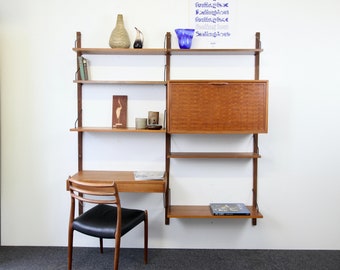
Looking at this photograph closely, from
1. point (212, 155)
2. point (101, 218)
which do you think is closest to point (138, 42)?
point (212, 155)

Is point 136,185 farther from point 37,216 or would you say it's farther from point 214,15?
point 214,15

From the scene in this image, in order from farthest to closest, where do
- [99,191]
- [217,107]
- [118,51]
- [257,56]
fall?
[257,56] → [118,51] → [217,107] → [99,191]

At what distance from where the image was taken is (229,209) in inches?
102

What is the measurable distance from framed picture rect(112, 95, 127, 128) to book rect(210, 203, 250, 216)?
1.07 metres

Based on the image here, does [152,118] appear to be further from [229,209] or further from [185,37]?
[229,209]

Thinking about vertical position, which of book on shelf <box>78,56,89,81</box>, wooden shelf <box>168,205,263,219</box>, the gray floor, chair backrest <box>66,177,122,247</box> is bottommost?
the gray floor

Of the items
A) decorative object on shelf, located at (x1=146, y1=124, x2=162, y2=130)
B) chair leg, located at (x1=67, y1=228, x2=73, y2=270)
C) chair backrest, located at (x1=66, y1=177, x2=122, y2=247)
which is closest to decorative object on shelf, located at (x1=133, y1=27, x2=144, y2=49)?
decorative object on shelf, located at (x1=146, y1=124, x2=162, y2=130)

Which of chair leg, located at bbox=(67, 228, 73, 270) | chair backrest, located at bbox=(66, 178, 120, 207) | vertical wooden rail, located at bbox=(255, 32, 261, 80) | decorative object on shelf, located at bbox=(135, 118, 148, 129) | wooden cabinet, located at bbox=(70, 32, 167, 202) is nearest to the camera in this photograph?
chair backrest, located at bbox=(66, 178, 120, 207)

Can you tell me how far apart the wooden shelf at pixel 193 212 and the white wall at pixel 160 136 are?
0.09m

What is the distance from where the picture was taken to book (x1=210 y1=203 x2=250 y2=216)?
251 cm

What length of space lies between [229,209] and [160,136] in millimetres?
867

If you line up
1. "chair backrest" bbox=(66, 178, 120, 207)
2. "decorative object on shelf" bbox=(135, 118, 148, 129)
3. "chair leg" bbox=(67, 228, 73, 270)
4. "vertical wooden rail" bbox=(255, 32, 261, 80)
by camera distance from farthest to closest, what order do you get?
"vertical wooden rail" bbox=(255, 32, 261, 80) < "decorative object on shelf" bbox=(135, 118, 148, 129) < "chair leg" bbox=(67, 228, 73, 270) < "chair backrest" bbox=(66, 178, 120, 207)

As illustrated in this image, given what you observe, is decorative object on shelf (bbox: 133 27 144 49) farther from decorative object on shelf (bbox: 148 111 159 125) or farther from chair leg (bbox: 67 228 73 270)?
chair leg (bbox: 67 228 73 270)

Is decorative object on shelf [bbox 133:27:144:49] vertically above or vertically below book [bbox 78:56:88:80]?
above
